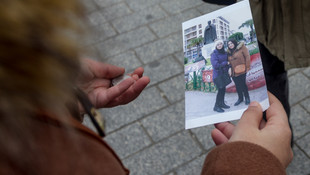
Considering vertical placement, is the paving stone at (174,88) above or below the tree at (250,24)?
below

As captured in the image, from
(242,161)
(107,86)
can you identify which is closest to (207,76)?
(107,86)

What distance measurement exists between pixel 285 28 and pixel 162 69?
4.30ft

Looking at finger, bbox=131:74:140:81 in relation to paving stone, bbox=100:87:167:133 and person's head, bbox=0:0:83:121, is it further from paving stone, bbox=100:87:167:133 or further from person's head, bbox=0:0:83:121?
paving stone, bbox=100:87:167:133

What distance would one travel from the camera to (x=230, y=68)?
1298 mm

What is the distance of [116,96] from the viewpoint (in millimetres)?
1318

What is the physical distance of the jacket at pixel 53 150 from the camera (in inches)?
22.0

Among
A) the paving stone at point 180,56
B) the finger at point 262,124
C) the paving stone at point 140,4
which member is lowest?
the paving stone at point 180,56

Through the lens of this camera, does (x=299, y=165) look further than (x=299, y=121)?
No

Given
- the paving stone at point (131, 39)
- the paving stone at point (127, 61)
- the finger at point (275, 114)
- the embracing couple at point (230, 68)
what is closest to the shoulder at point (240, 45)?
the embracing couple at point (230, 68)

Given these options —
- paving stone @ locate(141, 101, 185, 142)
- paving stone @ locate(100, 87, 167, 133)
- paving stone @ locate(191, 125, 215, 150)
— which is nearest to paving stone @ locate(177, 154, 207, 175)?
paving stone @ locate(191, 125, 215, 150)

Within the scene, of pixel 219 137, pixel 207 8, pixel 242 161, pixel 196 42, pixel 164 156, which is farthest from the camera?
pixel 207 8

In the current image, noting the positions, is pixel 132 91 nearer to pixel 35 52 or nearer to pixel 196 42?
pixel 196 42

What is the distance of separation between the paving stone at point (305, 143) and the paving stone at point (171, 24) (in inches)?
51.0

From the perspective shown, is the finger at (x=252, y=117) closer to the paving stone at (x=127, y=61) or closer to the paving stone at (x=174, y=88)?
the paving stone at (x=174, y=88)
